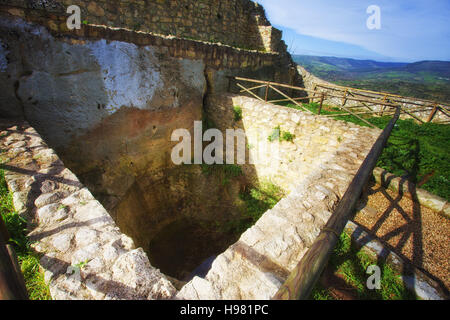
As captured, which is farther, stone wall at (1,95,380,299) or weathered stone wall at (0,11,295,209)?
weathered stone wall at (0,11,295,209)

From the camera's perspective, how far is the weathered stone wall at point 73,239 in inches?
60.5

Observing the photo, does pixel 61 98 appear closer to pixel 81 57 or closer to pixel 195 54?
pixel 81 57

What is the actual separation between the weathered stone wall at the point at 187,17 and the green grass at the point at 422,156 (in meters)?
6.73

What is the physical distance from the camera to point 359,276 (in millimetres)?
2043

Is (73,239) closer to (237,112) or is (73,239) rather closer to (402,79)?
(237,112)

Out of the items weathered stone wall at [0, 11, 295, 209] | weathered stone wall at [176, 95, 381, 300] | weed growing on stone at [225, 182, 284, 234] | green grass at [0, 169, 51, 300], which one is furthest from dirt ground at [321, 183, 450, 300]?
weathered stone wall at [0, 11, 295, 209]

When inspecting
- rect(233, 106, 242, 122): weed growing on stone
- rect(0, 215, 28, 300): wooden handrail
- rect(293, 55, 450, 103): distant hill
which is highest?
rect(293, 55, 450, 103): distant hill

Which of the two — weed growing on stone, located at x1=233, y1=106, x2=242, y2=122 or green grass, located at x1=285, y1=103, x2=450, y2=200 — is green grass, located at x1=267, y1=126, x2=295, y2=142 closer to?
weed growing on stone, located at x1=233, y1=106, x2=242, y2=122

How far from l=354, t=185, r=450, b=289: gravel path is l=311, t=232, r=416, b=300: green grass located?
0.47m

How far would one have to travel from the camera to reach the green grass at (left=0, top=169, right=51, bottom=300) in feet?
5.10

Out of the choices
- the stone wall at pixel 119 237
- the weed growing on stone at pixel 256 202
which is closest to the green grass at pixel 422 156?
the stone wall at pixel 119 237

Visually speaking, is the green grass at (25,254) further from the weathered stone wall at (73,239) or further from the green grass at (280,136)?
the green grass at (280,136)

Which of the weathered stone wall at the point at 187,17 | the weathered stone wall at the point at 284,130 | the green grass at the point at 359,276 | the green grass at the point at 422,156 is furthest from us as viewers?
the weathered stone wall at the point at 187,17
